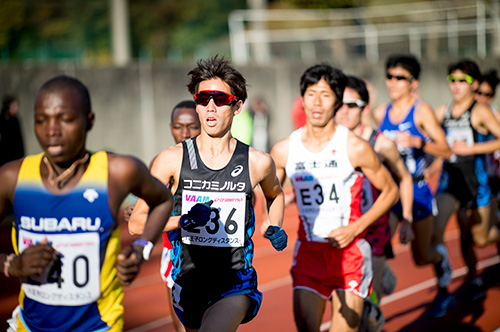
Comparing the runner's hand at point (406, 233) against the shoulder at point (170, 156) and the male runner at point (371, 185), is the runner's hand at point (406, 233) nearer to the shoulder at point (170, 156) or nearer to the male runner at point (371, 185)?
the male runner at point (371, 185)

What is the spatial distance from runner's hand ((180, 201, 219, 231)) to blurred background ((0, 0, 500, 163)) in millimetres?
11391

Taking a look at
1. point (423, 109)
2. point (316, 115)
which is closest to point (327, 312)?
point (423, 109)

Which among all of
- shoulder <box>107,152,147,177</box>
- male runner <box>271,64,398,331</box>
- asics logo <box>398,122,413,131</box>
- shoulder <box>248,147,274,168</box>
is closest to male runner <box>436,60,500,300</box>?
asics logo <box>398,122,413,131</box>

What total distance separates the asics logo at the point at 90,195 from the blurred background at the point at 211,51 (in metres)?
12.0

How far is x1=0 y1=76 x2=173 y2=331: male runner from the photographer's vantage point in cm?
295

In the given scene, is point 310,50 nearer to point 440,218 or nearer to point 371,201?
point 440,218

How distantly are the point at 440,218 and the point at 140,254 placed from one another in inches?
201

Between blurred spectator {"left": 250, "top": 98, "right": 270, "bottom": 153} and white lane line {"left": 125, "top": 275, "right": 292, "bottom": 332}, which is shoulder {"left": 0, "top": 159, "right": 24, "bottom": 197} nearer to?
white lane line {"left": 125, "top": 275, "right": 292, "bottom": 332}

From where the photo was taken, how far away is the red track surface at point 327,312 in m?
6.78

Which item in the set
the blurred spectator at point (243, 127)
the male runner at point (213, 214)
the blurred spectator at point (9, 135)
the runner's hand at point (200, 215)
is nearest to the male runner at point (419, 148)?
the male runner at point (213, 214)

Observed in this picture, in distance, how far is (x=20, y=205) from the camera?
304 cm

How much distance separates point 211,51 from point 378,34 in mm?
6359

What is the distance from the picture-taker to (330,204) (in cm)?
492

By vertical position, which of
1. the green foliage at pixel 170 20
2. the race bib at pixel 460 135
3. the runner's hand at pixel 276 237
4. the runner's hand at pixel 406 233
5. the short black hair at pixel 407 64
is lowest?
the runner's hand at pixel 406 233
